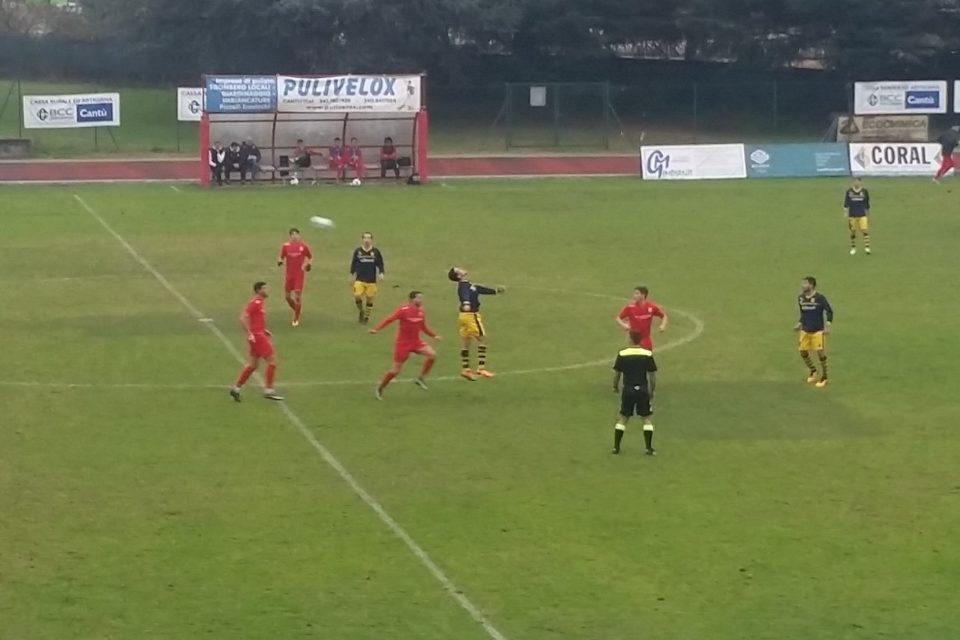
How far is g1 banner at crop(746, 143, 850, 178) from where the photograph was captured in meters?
64.4

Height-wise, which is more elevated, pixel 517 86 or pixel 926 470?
pixel 517 86

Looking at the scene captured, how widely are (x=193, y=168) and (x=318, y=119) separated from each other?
300 inches

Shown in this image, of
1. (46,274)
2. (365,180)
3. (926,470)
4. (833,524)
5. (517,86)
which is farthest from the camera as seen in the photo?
(517,86)

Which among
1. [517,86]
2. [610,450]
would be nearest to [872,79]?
[517,86]

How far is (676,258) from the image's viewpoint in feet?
134

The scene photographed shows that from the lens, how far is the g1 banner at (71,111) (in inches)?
2687

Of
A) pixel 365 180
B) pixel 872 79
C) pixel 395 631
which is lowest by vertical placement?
pixel 395 631

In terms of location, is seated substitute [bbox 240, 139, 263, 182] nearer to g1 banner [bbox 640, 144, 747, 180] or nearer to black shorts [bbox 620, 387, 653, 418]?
g1 banner [bbox 640, 144, 747, 180]

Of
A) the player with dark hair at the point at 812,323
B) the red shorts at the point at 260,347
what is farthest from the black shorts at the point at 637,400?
the red shorts at the point at 260,347

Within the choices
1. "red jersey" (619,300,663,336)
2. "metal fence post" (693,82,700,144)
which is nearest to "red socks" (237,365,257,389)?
"red jersey" (619,300,663,336)

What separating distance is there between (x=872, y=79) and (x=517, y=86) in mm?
17649

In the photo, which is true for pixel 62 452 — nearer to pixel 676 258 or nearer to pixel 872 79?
pixel 676 258

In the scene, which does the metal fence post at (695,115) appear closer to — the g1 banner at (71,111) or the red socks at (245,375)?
the g1 banner at (71,111)

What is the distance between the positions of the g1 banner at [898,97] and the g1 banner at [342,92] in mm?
22076
